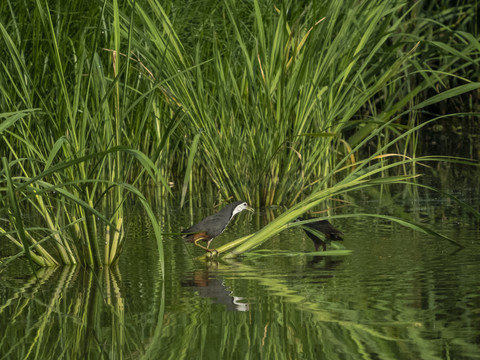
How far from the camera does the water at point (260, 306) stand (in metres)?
2.36

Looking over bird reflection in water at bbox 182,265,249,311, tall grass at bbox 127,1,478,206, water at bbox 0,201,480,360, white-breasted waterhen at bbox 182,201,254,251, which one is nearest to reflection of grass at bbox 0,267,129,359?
water at bbox 0,201,480,360

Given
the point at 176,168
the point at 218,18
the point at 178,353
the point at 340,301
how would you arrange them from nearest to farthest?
the point at 178,353, the point at 340,301, the point at 218,18, the point at 176,168

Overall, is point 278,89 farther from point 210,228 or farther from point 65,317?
point 65,317

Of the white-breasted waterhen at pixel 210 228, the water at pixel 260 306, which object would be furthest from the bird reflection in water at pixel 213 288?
the white-breasted waterhen at pixel 210 228

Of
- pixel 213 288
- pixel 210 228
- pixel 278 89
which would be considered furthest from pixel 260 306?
pixel 278 89

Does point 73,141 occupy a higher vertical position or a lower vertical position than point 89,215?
higher

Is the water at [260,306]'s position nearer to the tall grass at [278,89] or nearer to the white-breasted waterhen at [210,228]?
the white-breasted waterhen at [210,228]

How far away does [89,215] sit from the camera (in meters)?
3.73

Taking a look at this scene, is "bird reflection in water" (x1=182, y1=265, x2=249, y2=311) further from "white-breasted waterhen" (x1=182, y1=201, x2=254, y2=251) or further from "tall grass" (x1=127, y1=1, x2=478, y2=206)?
"tall grass" (x1=127, y1=1, x2=478, y2=206)

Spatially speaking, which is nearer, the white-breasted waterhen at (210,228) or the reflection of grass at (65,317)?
the reflection of grass at (65,317)

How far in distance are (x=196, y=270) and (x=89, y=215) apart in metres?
0.45

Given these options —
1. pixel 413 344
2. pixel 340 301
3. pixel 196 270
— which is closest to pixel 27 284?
pixel 196 270

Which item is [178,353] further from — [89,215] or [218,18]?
[218,18]

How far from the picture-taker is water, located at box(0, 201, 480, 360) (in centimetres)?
236
